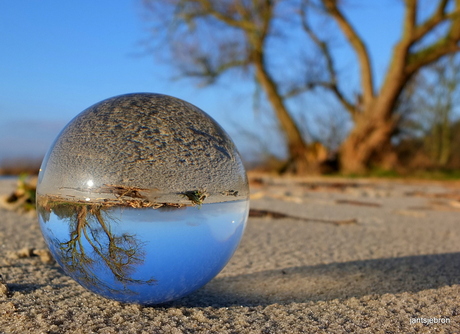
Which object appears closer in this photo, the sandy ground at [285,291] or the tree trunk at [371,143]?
the sandy ground at [285,291]

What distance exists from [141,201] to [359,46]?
560 inches

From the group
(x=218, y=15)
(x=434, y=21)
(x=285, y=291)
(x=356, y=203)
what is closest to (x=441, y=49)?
(x=434, y=21)

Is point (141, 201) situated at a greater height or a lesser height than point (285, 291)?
greater

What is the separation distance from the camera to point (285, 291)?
2.37 m

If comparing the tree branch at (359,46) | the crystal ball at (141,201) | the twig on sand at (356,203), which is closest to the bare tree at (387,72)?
the tree branch at (359,46)

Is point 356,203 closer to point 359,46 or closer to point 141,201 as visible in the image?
point 141,201

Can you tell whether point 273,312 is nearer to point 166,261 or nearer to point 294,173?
point 166,261

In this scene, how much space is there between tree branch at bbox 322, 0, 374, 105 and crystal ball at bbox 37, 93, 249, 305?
1376 centimetres

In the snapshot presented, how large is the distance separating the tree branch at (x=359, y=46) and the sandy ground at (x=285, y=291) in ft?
36.9

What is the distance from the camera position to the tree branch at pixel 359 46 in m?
14.5

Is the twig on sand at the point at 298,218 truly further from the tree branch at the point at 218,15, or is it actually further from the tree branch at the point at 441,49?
the tree branch at the point at 218,15

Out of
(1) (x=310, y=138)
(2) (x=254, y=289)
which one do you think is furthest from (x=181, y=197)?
(1) (x=310, y=138)

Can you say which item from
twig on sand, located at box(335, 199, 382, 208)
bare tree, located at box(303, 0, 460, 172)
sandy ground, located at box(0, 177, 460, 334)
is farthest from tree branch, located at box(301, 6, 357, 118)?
sandy ground, located at box(0, 177, 460, 334)

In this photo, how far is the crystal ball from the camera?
177cm
